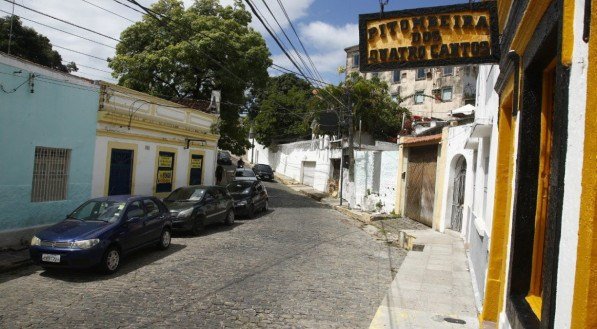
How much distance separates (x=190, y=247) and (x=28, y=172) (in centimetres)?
433

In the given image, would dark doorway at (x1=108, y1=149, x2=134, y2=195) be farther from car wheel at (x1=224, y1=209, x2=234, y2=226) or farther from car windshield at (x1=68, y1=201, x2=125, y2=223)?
car windshield at (x1=68, y1=201, x2=125, y2=223)

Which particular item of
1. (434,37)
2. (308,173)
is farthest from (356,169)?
(434,37)

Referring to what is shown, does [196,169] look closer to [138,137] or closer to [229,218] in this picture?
[138,137]

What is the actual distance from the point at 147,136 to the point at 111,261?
7832 mm

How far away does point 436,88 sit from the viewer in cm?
3875

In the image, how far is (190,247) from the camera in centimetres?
1115

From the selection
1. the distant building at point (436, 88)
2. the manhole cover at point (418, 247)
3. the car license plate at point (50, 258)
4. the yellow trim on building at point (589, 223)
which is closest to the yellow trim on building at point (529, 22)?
the yellow trim on building at point (589, 223)

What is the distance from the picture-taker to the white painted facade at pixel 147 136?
13.2 m

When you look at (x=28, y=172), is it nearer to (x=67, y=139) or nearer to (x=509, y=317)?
(x=67, y=139)

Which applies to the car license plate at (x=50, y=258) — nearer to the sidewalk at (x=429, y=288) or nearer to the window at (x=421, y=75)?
the sidewalk at (x=429, y=288)

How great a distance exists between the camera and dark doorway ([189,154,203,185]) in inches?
754

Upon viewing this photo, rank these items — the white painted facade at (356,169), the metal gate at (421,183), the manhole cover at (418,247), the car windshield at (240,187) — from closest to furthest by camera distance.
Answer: the manhole cover at (418,247), the metal gate at (421,183), the car windshield at (240,187), the white painted facade at (356,169)

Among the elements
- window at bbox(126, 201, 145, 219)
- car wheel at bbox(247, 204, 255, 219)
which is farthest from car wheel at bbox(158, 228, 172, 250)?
car wheel at bbox(247, 204, 255, 219)

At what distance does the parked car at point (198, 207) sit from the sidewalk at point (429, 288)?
532cm
